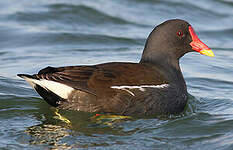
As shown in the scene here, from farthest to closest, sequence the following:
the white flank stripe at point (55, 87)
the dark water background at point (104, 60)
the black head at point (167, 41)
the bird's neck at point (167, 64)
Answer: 1. the black head at point (167, 41)
2. the bird's neck at point (167, 64)
3. the white flank stripe at point (55, 87)
4. the dark water background at point (104, 60)

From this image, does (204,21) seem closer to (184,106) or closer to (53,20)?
(53,20)

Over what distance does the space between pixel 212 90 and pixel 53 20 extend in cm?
569

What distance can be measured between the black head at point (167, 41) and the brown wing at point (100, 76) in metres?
0.55

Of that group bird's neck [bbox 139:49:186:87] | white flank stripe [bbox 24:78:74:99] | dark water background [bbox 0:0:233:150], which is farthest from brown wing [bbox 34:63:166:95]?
dark water background [bbox 0:0:233:150]

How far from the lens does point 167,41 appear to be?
696 cm

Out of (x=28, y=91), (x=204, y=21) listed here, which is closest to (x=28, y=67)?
(x=28, y=91)

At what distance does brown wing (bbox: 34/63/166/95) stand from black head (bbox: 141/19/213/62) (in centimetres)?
55

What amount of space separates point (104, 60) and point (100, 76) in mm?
3535

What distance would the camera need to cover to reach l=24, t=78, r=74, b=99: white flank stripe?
593 centimetres

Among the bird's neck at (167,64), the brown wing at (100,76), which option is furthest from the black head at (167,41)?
the brown wing at (100,76)

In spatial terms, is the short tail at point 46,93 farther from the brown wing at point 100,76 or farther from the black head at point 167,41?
the black head at point 167,41

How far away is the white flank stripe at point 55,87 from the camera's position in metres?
5.93

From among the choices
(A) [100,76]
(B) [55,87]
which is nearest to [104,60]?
(A) [100,76]

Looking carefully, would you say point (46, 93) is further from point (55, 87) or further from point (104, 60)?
point (104, 60)
